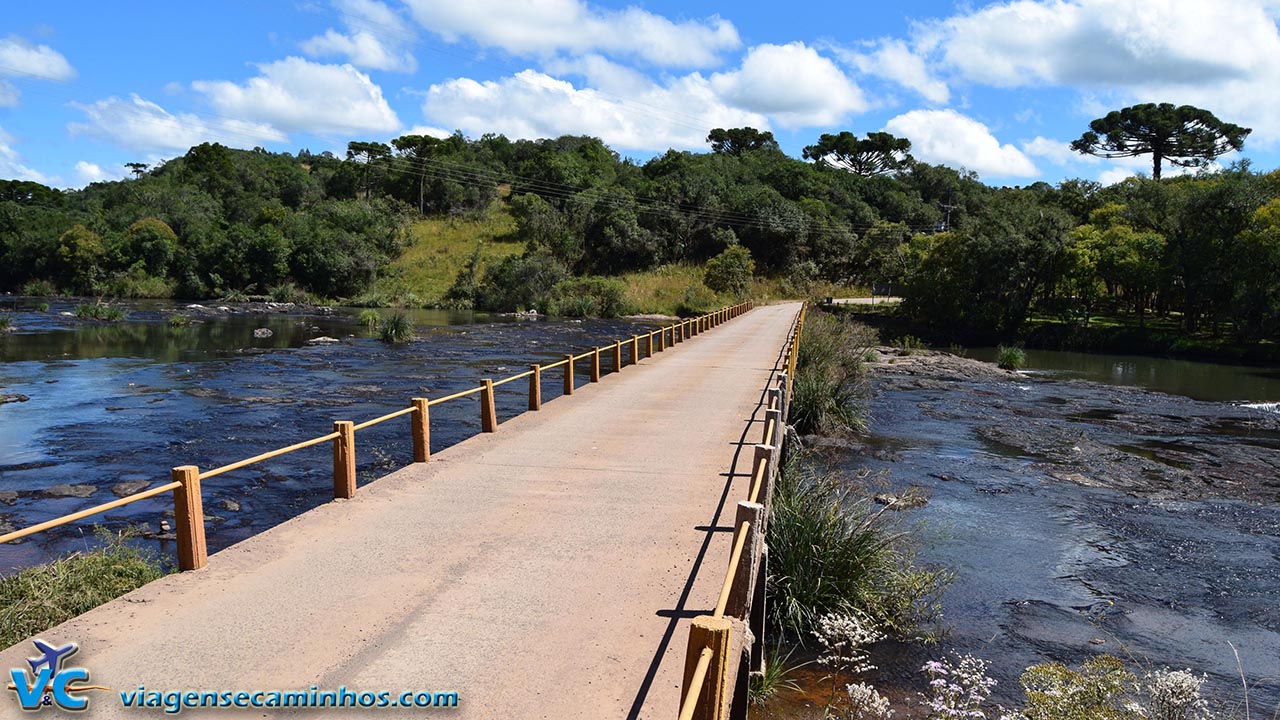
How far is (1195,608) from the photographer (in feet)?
36.6

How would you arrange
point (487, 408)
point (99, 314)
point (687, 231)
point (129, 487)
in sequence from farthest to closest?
point (687, 231) → point (99, 314) → point (129, 487) → point (487, 408)

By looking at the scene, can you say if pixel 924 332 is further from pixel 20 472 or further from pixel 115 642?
pixel 115 642

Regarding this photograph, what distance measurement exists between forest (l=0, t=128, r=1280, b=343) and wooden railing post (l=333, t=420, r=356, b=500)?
148ft

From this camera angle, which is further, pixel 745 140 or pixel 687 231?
pixel 745 140

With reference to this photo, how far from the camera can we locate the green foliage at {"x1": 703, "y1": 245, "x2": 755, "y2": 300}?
75312mm

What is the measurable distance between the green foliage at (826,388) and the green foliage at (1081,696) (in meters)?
13.6

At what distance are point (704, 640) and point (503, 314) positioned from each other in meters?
62.8

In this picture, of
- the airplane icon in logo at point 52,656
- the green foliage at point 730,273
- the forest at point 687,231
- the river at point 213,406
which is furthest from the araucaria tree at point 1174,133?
the airplane icon in logo at point 52,656

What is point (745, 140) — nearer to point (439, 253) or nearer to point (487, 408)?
point (439, 253)

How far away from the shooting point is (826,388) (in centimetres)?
2205

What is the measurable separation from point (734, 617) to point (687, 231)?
268 feet

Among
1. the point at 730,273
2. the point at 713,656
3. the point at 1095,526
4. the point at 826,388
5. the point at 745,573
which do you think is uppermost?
the point at 730,273

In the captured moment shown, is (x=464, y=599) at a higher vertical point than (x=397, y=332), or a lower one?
higher

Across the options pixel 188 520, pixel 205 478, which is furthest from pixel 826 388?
pixel 188 520
